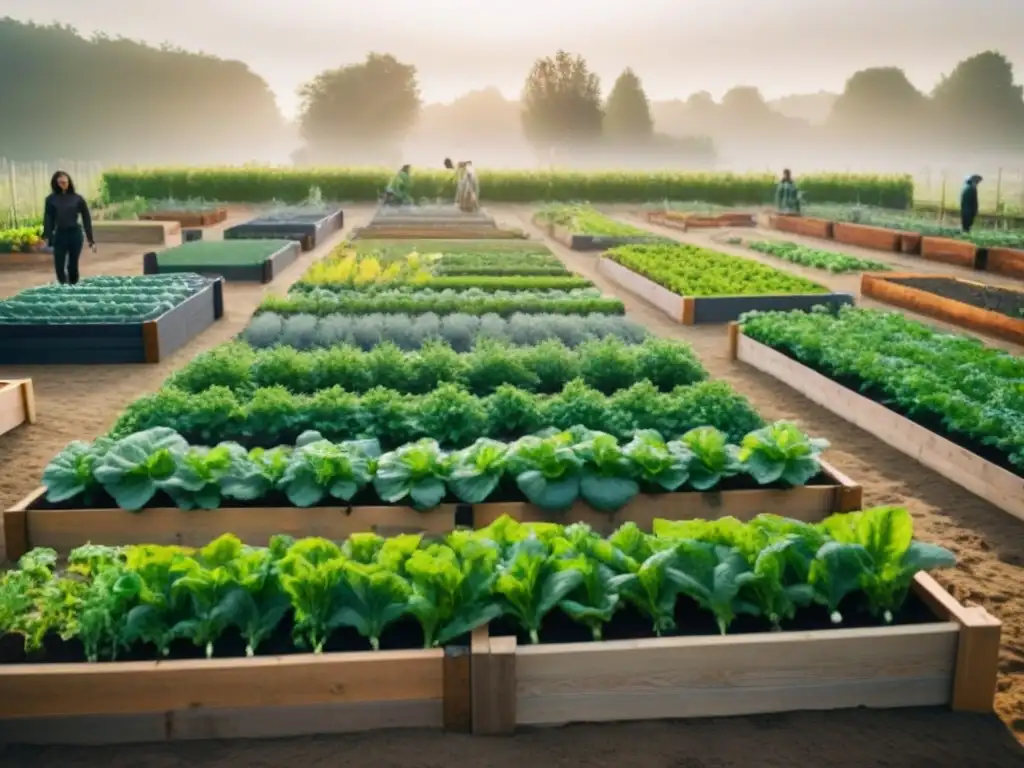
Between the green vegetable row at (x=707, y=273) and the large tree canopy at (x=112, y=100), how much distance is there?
280 feet

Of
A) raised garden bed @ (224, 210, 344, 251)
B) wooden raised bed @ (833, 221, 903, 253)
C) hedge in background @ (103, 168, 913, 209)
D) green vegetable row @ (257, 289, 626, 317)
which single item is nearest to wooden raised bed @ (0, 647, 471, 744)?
green vegetable row @ (257, 289, 626, 317)

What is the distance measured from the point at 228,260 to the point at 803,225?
17.2 meters

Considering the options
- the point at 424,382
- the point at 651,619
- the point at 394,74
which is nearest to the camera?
the point at 651,619

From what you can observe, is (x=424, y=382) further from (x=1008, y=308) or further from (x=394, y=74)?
(x=394, y=74)

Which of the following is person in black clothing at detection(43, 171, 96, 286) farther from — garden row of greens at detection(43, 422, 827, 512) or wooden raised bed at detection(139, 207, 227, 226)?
wooden raised bed at detection(139, 207, 227, 226)

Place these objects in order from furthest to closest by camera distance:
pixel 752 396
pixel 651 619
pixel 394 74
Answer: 1. pixel 394 74
2. pixel 752 396
3. pixel 651 619

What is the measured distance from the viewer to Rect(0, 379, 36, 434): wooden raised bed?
7.68 m

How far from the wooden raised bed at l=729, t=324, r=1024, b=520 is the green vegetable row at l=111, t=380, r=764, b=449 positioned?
137 cm

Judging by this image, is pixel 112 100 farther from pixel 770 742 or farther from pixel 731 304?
pixel 770 742

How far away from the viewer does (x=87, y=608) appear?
3.77m

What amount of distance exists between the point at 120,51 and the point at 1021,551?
113243mm

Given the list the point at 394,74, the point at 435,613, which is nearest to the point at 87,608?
the point at 435,613

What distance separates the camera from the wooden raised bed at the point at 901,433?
6.15 metres

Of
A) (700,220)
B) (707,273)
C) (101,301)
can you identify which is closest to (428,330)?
(101,301)
